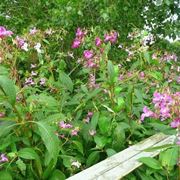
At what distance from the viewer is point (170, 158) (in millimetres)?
2031

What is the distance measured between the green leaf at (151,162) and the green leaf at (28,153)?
1.63 ft

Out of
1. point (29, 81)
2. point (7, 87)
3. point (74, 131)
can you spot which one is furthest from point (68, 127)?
point (29, 81)

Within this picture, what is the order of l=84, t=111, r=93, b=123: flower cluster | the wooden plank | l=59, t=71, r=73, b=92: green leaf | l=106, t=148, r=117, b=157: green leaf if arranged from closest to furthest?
the wooden plank
l=106, t=148, r=117, b=157: green leaf
l=84, t=111, r=93, b=123: flower cluster
l=59, t=71, r=73, b=92: green leaf

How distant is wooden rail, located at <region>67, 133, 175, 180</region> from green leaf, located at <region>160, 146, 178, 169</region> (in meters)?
0.12

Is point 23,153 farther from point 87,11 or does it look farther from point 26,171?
point 87,11

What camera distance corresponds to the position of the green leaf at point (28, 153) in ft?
6.51

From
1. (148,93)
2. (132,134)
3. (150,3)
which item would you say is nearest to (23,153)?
(132,134)

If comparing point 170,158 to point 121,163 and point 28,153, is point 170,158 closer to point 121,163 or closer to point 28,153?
point 121,163

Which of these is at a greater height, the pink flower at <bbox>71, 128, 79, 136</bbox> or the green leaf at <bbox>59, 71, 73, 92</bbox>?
the green leaf at <bbox>59, 71, 73, 92</bbox>

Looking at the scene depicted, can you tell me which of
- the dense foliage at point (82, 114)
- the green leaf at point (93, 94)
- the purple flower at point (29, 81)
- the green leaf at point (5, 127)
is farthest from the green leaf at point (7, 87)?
the purple flower at point (29, 81)

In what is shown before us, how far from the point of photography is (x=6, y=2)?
18.3 feet

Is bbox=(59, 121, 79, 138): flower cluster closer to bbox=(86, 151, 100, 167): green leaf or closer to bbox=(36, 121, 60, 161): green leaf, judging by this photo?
bbox=(86, 151, 100, 167): green leaf

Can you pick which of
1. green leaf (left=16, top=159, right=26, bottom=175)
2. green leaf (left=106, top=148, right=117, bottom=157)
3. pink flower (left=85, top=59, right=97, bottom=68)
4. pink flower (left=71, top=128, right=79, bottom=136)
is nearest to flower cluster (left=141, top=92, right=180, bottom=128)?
green leaf (left=106, top=148, right=117, bottom=157)

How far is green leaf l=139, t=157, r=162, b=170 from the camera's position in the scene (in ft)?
6.82
